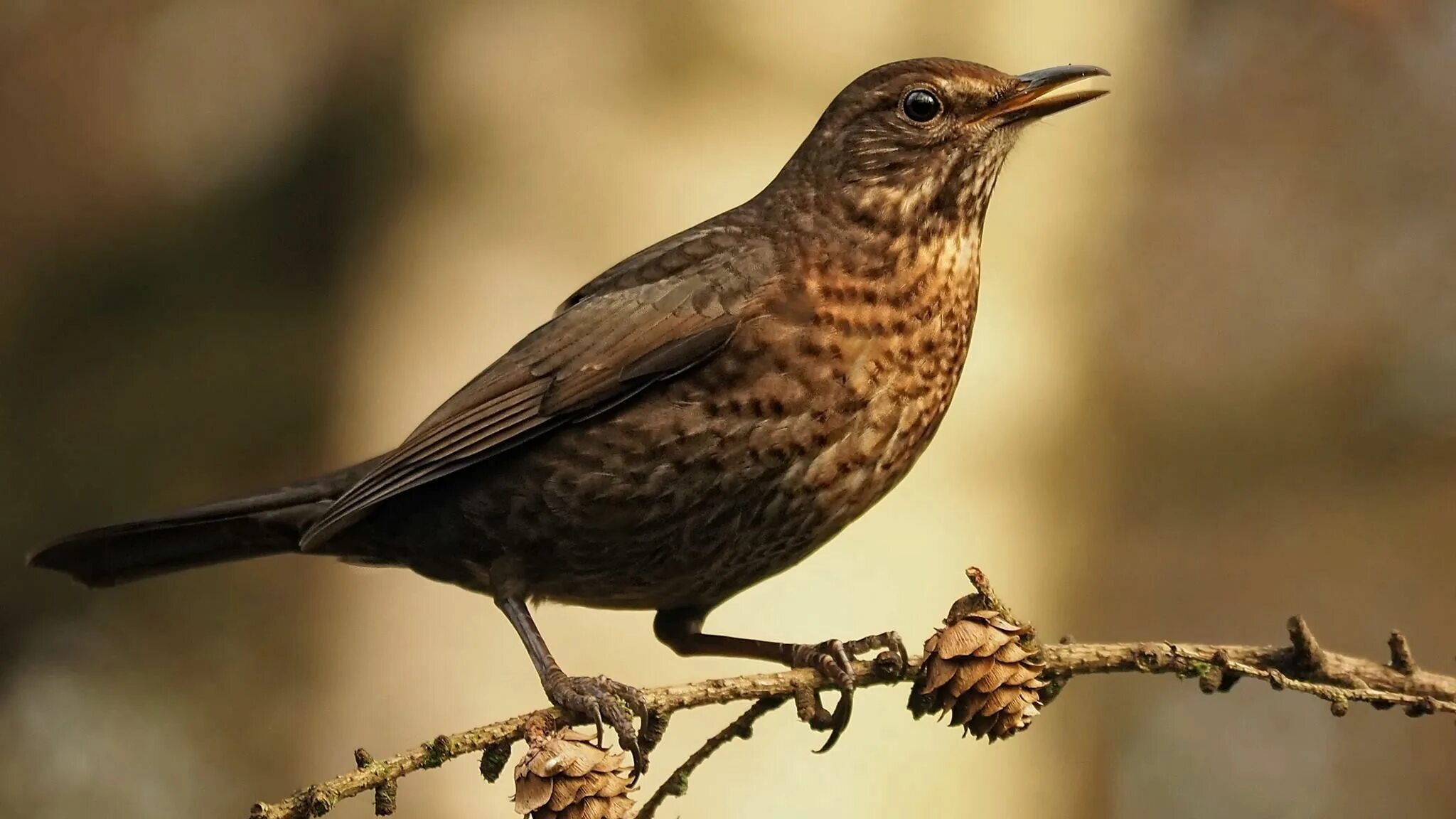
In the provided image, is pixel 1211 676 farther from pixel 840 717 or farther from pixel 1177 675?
pixel 840 717

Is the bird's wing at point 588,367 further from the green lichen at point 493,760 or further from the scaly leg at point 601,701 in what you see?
the green lichen at point 493,760

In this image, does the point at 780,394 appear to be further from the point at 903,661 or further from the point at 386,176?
the point at 386,176

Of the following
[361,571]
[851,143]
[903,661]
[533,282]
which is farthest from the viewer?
[361,571]

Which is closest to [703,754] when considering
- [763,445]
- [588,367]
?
[763,445]

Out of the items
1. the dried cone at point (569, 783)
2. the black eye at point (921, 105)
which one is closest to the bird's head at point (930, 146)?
the black eye at point (921, 105)

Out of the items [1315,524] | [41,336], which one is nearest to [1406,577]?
[1315,524]

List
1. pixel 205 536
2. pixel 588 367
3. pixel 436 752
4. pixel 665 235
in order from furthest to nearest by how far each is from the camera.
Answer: pixel 665 235 → pixel 205 536 → pixel 588 367 → pixel 436 752

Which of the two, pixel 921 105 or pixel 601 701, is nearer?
pixel 601 701
